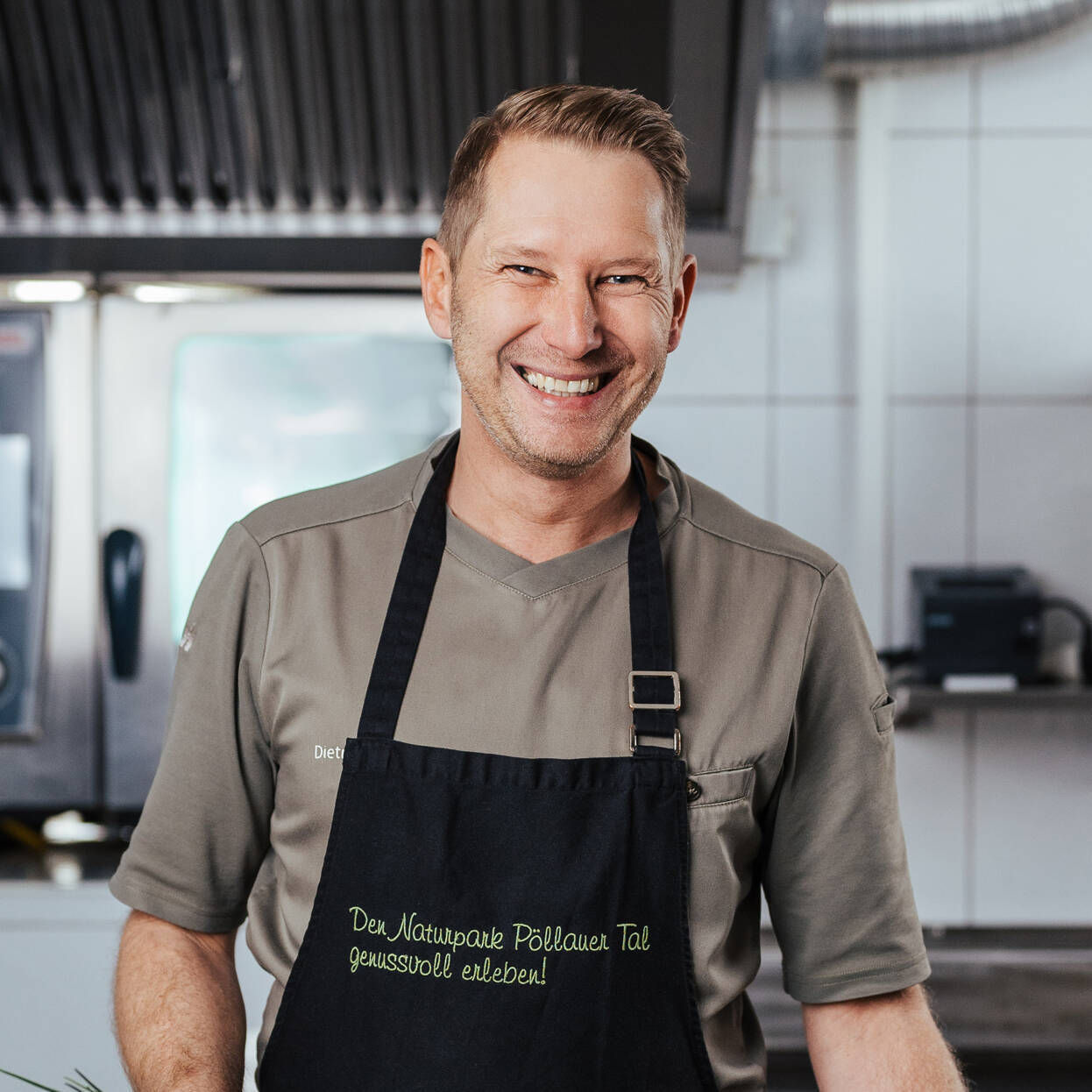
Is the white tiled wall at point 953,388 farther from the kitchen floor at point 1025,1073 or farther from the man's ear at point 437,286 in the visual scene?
the man's ear at point 437,286

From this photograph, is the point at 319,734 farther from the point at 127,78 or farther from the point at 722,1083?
the point at 127,78

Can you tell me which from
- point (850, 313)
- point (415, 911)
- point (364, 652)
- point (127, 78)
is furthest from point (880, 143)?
point (415, 911)

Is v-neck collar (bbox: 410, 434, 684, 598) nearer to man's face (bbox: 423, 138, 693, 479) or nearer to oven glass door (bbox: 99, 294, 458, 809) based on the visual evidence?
man's face (bbox: 423, 138, 693, 479)

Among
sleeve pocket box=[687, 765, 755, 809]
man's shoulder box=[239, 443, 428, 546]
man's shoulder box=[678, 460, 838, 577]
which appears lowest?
sleeve pocket box=[687, 765, 755, 809]

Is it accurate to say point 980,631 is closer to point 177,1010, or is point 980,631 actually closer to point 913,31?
point 913,31

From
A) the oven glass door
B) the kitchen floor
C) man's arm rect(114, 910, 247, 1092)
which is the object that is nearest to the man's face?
man's arm rect(114, 910, 247, 1092)

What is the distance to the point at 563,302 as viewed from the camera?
96cm

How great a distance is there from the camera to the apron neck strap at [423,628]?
3.25 feet

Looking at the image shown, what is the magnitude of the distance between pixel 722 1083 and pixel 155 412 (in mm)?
1506

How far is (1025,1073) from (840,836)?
1.29 metres

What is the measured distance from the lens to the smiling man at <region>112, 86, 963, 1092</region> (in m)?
0.95

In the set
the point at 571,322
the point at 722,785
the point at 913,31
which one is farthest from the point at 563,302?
the point at 913,31

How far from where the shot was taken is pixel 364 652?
40.5 inches

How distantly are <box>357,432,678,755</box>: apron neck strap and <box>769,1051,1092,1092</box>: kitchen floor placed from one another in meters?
1.25
